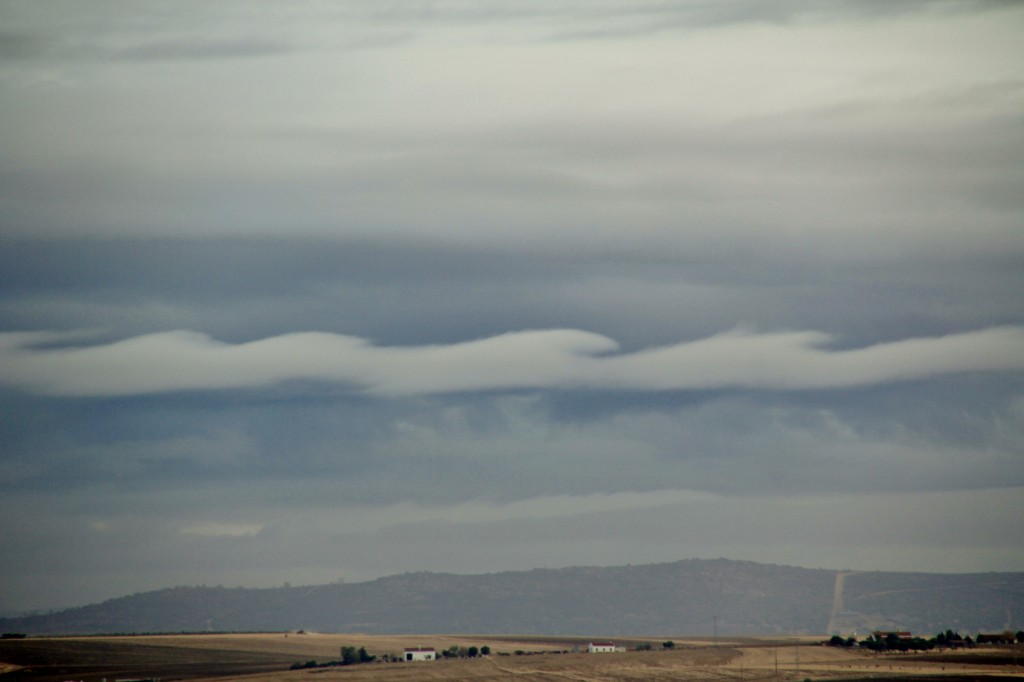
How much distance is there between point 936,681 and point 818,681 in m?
16.0

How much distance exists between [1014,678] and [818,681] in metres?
28.2

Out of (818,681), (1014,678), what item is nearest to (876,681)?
(818,681)

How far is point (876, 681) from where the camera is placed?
196 metres

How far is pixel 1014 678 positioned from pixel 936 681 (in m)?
14.4

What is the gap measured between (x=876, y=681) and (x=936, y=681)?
317 inches

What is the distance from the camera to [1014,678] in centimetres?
19962

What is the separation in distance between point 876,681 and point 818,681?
7990mm

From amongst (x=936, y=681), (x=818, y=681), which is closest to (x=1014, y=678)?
(x=936, y=681)

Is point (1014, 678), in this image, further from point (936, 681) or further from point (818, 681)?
point (818, 681)

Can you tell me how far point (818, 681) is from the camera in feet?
651

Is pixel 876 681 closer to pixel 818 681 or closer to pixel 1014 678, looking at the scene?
pixel 818 681

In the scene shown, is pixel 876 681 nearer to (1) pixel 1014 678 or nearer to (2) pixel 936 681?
(2) pixel 936 681
